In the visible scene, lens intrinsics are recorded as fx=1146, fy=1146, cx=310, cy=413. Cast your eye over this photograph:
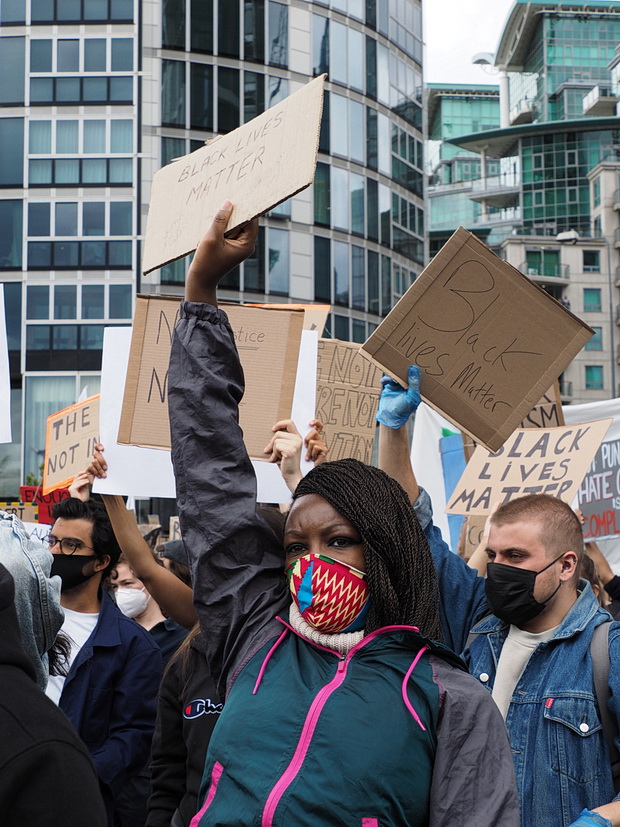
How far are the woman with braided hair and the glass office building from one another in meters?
30.5

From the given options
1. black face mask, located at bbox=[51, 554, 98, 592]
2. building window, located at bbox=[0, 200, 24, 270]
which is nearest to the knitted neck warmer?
black face mask, located at bbox=[51, 554, 98, 592]

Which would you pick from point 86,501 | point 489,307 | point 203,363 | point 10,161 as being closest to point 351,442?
point 86,501

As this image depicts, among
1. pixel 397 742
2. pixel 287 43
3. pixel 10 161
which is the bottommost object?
pixel 397 742

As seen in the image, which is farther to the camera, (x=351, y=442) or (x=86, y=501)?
(x=351, y=442)

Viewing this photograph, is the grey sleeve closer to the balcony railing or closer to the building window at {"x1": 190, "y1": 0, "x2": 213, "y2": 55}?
the building window at {"x1": 190, "y1": 0, "x2": 213, "y2": 55}

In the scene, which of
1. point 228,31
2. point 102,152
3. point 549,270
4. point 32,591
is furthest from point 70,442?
point 549,270

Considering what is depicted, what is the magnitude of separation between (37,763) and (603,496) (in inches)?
210

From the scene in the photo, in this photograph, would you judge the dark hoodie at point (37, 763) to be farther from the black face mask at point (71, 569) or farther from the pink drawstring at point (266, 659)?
the black face mask at point (71, 569)

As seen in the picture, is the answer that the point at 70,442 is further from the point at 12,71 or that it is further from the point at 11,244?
the point at 12,71

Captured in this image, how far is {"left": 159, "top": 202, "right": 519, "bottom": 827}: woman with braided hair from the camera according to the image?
203 centimetres

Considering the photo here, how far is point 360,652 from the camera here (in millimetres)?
2230

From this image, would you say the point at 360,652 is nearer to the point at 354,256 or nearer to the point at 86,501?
the point at 86,501

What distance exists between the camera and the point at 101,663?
4.19m

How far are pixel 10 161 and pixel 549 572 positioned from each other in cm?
3293
